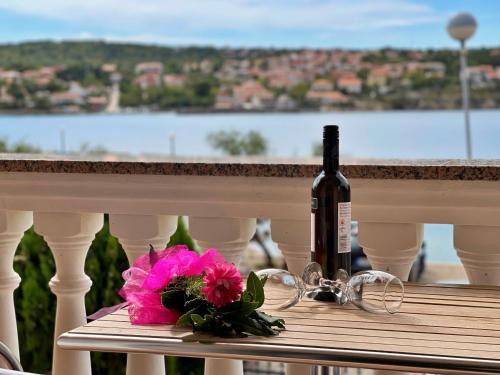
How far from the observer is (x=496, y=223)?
125 cm

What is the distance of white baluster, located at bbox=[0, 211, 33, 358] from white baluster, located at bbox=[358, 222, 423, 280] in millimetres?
683

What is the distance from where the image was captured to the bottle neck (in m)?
1.16

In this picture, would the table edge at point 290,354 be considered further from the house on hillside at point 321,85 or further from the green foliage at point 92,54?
the house on hillside at point 321,85

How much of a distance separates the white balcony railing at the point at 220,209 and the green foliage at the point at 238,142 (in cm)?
2255

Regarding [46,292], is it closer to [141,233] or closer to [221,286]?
[141,233]

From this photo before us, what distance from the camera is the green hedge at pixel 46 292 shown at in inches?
133

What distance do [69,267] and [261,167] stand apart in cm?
45

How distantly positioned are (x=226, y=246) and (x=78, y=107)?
70.3ft

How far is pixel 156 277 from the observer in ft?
3.54

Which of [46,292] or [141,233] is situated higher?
[141,233]

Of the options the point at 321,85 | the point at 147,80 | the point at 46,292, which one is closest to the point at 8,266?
the point at 46,292

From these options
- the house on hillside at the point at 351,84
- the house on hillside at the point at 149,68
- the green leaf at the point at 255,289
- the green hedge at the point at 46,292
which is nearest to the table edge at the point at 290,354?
the green leaf at the point at 255,289

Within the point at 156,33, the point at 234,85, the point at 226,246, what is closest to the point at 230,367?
the point at 226,246

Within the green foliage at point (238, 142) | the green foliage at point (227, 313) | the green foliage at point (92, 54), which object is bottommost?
the green foliage at point (227, 313)
